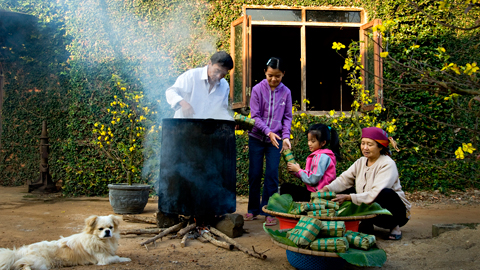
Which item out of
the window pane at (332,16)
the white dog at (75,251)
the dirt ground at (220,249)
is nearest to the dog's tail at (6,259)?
the white dog at (75,251)

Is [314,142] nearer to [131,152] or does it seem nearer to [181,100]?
[181,100]

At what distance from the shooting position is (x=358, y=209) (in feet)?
8.96

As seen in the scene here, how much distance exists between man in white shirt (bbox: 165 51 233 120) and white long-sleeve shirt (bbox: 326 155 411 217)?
1.44 meters

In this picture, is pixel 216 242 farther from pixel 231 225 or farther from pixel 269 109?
pixel 269 109

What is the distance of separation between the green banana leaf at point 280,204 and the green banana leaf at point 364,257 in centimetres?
91

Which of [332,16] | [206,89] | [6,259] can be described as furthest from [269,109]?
[332,16]

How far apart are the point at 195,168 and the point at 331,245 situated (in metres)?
1.47

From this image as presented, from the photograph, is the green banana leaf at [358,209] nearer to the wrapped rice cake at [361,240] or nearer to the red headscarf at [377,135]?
the wrapped rice cake at [361,240]

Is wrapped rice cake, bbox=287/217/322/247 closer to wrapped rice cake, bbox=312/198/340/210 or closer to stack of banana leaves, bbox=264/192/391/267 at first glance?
stack of banana leaves, bbox=264/192/391/267

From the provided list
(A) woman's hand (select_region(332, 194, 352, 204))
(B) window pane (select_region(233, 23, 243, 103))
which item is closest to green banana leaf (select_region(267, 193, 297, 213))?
(A) woman's hand (select_region(332, 194, 352, 204))

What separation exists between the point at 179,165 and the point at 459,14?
6580 mm

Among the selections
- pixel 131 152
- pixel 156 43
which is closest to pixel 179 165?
pixel 131 152

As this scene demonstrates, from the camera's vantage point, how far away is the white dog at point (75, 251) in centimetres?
235

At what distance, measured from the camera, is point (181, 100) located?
11.2ft
